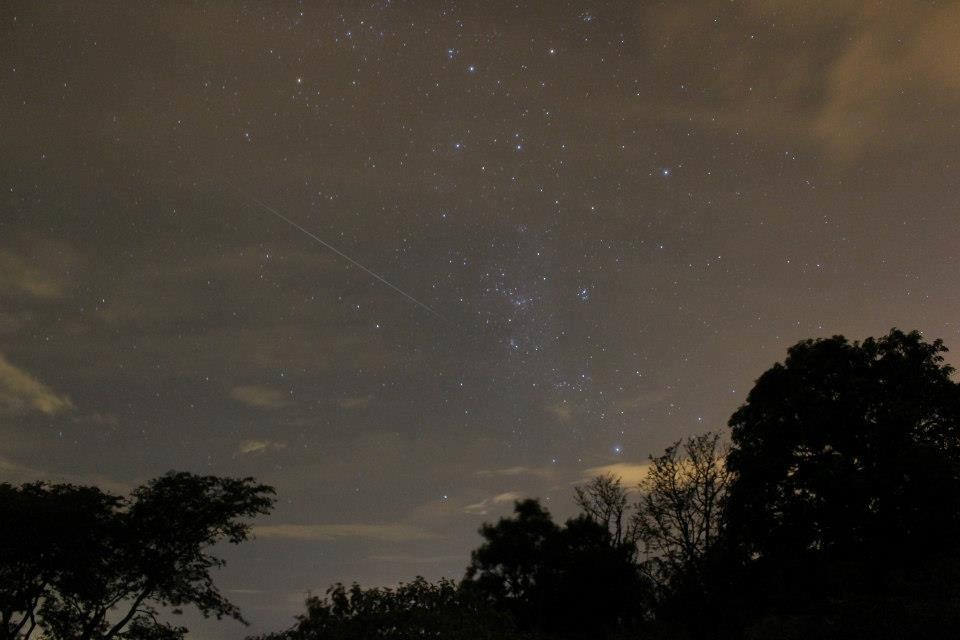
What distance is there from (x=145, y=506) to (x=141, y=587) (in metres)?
3.72

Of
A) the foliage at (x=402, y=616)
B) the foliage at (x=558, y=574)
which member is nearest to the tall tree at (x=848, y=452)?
the foliage at (x=558, y=574)

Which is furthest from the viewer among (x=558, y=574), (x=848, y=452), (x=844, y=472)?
(x=558, y=574)

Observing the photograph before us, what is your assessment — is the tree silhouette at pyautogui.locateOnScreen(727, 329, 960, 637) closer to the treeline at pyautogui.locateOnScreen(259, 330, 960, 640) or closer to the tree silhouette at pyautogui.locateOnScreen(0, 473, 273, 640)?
the treeline at pyautogui.locateOnScreen(259, 330, 960, 640)

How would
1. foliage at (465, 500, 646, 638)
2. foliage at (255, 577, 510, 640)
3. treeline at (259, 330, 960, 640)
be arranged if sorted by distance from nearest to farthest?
foliage at (255, 577, 510, 640)
treeline at (259, 330, 960, 640)
foliage at (465, 500, 646, 638)

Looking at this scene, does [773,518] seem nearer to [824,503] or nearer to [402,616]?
[824,503]

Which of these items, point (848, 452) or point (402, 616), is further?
point (848, 452)

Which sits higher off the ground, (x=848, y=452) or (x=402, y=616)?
(x=848, y=452)

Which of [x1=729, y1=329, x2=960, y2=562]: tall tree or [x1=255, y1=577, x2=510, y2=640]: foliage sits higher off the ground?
[x1=729, y1=329, x2=960, y2=562]: tall tree

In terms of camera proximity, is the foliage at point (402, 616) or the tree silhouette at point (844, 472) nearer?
the foliage at point (402, 616)

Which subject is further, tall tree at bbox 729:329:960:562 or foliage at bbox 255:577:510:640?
tall tree at bbox 729:329:960:562

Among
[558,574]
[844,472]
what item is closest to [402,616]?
[844,472]

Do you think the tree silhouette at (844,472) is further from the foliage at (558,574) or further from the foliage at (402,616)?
the foliage at (402,616)

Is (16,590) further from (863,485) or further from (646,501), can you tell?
(863,485)

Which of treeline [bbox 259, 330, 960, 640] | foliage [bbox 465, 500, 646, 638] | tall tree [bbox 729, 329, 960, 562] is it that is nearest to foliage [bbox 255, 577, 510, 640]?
treeline [bbox 259, 330, 960, 640]
